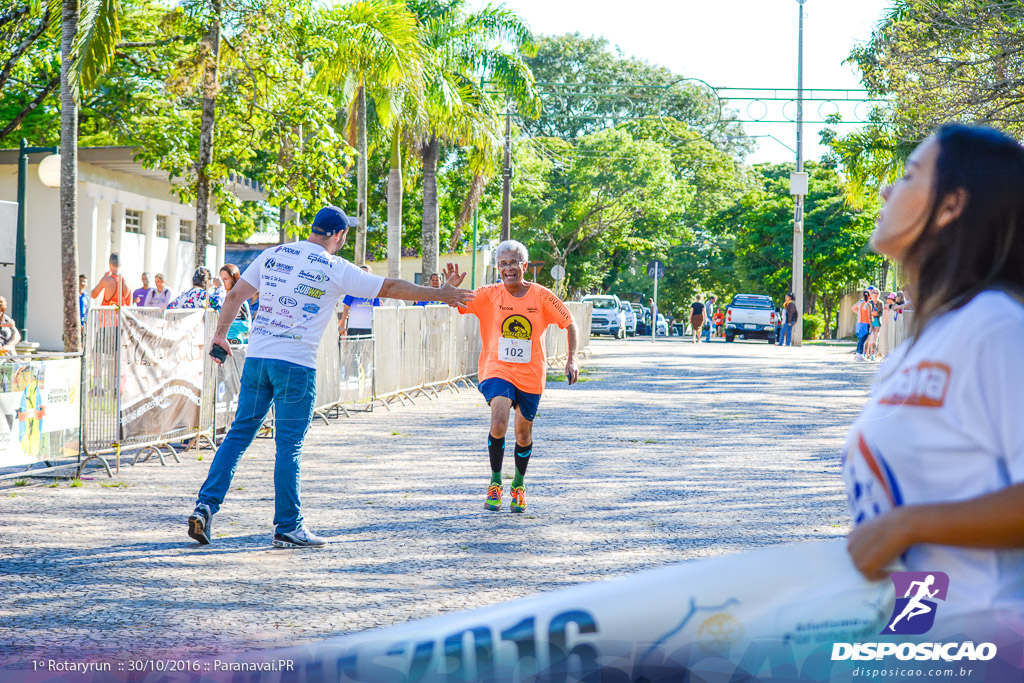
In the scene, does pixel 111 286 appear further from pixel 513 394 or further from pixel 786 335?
pixel 786 335

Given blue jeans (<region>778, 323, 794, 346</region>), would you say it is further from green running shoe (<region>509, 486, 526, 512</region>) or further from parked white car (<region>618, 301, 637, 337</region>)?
green running shoe (<region>509, 486, 526, 512</region>)

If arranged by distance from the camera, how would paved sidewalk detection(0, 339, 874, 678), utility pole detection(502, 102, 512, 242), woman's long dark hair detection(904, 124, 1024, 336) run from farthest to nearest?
utility pole detection(502, 102, 512, 242) → paved sidewalk detection(0, 339, 874, 678) → woman's long dark hair detection(904, 124, 1024, 336)

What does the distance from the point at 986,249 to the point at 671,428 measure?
12287 millimetres

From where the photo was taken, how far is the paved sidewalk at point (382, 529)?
5133 millimetres

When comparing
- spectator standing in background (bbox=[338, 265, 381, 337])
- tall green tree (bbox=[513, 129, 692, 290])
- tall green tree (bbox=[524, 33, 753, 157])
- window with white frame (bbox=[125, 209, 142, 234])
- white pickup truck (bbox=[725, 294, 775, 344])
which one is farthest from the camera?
tall green tree (bbox=[524, 33, 753, 157])

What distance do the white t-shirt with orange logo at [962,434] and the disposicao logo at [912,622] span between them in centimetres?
1

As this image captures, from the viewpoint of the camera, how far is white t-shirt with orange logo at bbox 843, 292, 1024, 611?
157 cm

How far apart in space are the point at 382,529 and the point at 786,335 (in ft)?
122

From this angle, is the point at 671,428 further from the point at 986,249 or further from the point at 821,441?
the point at 986,249

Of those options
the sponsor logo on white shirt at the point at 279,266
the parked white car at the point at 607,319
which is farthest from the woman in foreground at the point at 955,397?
the parked white car at the point at 607,319

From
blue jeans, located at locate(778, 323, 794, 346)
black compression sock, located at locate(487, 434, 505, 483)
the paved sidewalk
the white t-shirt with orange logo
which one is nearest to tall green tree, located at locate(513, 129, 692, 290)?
blue jeans, located at locate(778, 323, 794, 346)

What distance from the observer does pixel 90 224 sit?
24.9 m

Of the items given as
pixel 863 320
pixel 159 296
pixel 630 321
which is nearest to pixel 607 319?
pixel 630 321

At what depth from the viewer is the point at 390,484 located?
928cm
